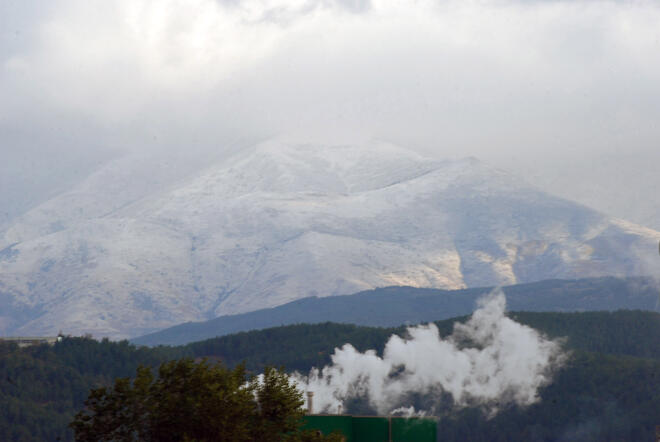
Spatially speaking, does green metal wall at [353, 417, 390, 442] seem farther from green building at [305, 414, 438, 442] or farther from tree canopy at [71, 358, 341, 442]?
tree canopy at [71, 358, 341, 442]

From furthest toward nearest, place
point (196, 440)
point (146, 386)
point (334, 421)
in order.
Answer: point (334, 421) < point (146, 386) < point (196, 440)

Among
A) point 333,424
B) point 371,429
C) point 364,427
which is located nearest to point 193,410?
point 333,424

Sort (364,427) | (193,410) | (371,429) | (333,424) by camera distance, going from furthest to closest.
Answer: (371,429) → (364,427) → (333,424) → (193,410)

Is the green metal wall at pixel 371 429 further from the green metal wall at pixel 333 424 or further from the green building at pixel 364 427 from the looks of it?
the green metal wall at pixel 333 424

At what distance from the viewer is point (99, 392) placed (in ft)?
255

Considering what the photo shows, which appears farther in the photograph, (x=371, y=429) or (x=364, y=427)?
(x=371, y=429)

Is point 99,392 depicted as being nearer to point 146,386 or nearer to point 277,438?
point 146,386

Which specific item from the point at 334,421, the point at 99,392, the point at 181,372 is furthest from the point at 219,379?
the point at 334,421

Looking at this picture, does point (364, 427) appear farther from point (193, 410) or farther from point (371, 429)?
point (193, 410)

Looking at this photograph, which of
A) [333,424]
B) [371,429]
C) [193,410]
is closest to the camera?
[193,410]

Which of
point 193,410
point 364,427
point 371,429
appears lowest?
point 371,429

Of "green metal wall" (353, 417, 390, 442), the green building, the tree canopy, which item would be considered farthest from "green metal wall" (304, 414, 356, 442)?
the tree canopy

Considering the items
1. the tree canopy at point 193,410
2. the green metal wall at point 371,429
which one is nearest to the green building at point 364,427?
the green metal wall at point 371,429

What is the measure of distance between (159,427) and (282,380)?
1131 centimetres
